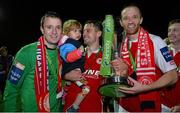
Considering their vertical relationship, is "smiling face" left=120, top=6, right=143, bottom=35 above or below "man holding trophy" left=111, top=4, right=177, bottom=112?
above

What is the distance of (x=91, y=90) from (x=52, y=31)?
0.93m

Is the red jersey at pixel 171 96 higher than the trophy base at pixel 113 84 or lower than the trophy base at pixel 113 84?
lower

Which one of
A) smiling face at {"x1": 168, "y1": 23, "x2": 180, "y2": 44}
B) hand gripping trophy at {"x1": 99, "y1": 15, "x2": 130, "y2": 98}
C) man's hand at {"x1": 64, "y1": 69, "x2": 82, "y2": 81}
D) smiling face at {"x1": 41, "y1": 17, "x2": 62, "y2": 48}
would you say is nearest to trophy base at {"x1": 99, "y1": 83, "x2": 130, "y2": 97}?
hand gripping trophy at {"x1": 99, "y1": 15, "x2": 130, "y2": 98}

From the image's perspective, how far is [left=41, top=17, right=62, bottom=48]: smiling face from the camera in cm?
244

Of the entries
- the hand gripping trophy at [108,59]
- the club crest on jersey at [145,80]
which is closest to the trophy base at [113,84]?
the hand gripping trophy at [108,59]

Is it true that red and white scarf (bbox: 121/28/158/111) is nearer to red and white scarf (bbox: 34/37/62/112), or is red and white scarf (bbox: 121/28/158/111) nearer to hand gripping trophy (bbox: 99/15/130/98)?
hand gripping trophy (bbox: 99/15/130/98)

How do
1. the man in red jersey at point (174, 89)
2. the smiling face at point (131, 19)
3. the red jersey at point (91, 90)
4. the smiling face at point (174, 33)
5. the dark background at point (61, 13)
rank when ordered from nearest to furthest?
the smiling face at point (131, 19) < the man in red jersey at point (174, 89) < the red jersey at point (91, 90) < the smiling face at point (174, 33) < the dark background at point (61, 13)

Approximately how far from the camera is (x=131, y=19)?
8.41 feet

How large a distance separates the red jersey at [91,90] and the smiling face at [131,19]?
0.71 meters

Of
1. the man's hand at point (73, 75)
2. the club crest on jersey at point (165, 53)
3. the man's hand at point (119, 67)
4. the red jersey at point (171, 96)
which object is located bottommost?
the red jersey at point (171, 96)

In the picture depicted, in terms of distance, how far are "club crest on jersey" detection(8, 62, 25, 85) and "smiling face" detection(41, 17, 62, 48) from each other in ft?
Answer: 0.97

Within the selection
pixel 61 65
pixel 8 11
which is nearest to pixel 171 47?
pixel 61 65

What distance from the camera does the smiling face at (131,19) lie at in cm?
256

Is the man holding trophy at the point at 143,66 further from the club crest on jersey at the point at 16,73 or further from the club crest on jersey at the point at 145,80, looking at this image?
the club crest on jersey at the point at 16,73
